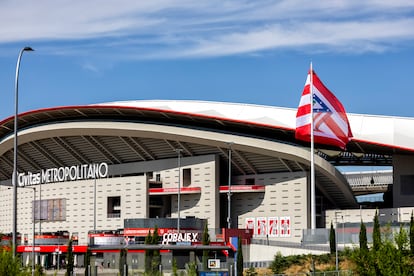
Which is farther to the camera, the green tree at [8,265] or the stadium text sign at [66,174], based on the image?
the stadium text sign at [66,174]

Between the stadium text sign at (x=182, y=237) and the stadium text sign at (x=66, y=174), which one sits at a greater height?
the stadium text sign at (x=66, y=174)

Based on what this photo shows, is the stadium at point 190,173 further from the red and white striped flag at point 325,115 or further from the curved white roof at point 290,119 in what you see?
the red and white striped flag at point 325,115

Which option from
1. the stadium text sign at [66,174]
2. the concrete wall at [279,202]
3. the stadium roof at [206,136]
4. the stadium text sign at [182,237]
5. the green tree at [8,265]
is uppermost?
the stadium roof at [206,136]

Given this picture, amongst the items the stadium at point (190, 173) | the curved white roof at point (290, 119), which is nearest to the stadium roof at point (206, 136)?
the curved white roof at point (290, 119)

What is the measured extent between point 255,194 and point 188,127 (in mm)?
10703

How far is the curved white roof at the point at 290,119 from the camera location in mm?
84125

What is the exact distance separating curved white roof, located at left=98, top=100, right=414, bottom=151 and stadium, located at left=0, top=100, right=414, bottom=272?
0.12 meters

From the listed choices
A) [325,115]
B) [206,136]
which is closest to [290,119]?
[206,136]

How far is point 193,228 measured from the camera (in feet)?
300

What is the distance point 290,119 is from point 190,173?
52.5ft

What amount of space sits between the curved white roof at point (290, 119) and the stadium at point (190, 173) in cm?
12

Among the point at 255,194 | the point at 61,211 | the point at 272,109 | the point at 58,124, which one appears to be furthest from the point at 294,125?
the point at 61,211

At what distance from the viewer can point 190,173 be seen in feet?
322

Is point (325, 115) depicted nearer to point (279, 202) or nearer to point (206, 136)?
point (279, 202)
